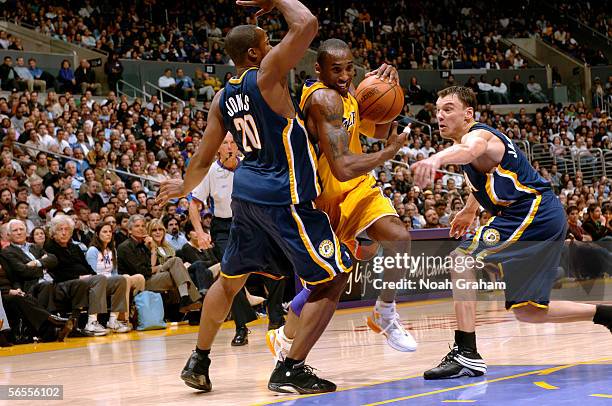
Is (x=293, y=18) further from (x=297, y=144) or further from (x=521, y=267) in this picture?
(x=521, y=267)

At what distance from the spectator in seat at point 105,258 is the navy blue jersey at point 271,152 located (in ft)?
17.7

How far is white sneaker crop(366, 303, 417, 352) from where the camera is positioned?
580 cm

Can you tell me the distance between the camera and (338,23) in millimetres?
28719

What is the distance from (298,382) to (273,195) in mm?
1089

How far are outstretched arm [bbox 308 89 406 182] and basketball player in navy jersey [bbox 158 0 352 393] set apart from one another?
124 mm

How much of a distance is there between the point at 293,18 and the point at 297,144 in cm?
73

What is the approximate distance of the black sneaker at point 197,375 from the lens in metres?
5.34

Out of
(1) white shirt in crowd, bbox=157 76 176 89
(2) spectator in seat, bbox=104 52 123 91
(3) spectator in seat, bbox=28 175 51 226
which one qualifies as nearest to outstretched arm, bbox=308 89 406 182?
(3) spectator in seat, bbox=28 175 51 226

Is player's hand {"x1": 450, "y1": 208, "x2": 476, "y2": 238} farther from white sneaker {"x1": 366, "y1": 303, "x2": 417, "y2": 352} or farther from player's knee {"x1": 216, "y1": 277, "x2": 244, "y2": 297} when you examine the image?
player's knee {"x1": 216, "y1": 277, "x2": 244, "y2": 297}

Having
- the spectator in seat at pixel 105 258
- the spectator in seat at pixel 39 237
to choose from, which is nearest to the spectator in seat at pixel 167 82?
the spectator in seat at pixel 105 258

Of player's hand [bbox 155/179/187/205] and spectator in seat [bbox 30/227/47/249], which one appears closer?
player's hand [bbox 155/179/187/205]

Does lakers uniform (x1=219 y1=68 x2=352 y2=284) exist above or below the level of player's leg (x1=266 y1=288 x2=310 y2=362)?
above

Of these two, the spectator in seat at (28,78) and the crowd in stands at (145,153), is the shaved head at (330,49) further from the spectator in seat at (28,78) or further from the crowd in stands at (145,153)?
the spectator in seat at (28,78)

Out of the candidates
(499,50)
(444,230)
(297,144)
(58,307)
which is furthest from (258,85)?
(499,50)
